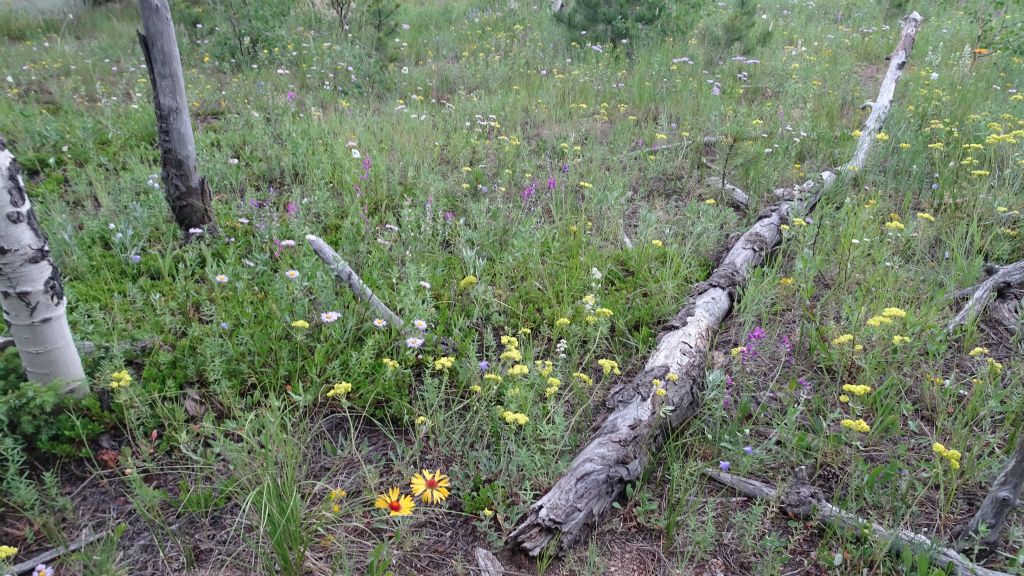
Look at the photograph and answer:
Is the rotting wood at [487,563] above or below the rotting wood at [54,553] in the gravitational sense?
below

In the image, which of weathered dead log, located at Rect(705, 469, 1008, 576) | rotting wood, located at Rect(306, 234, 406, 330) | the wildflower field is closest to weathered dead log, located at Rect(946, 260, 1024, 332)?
the wildflower field

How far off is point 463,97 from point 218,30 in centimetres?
366

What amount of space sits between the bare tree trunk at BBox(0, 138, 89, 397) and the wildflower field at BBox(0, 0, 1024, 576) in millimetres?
117

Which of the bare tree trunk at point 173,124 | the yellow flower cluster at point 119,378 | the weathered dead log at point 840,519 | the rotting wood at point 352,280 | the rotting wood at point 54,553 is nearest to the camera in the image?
the rotting wood at point 54,553

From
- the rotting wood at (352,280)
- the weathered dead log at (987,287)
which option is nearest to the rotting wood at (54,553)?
the rotting wood at (352,280)

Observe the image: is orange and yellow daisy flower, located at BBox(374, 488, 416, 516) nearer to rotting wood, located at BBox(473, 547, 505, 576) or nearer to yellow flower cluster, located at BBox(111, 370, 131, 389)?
rotting wood, located at BBox(473, 547, 505, 576)

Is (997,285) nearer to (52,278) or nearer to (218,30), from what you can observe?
(52,278)

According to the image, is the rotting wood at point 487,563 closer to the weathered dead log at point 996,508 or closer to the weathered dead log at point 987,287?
the weathered dead log at point 996,508

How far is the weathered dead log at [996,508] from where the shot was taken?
7.52 ft

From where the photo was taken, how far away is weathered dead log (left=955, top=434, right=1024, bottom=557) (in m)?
2.29


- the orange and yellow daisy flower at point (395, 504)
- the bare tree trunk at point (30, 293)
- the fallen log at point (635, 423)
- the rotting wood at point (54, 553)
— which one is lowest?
the rotting wood at point (54, 553)

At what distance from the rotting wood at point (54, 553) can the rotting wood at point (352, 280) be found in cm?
159

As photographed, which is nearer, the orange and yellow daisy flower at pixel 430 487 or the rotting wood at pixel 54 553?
the rotting wood at pixel 54 553

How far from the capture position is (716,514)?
275 centimetres
